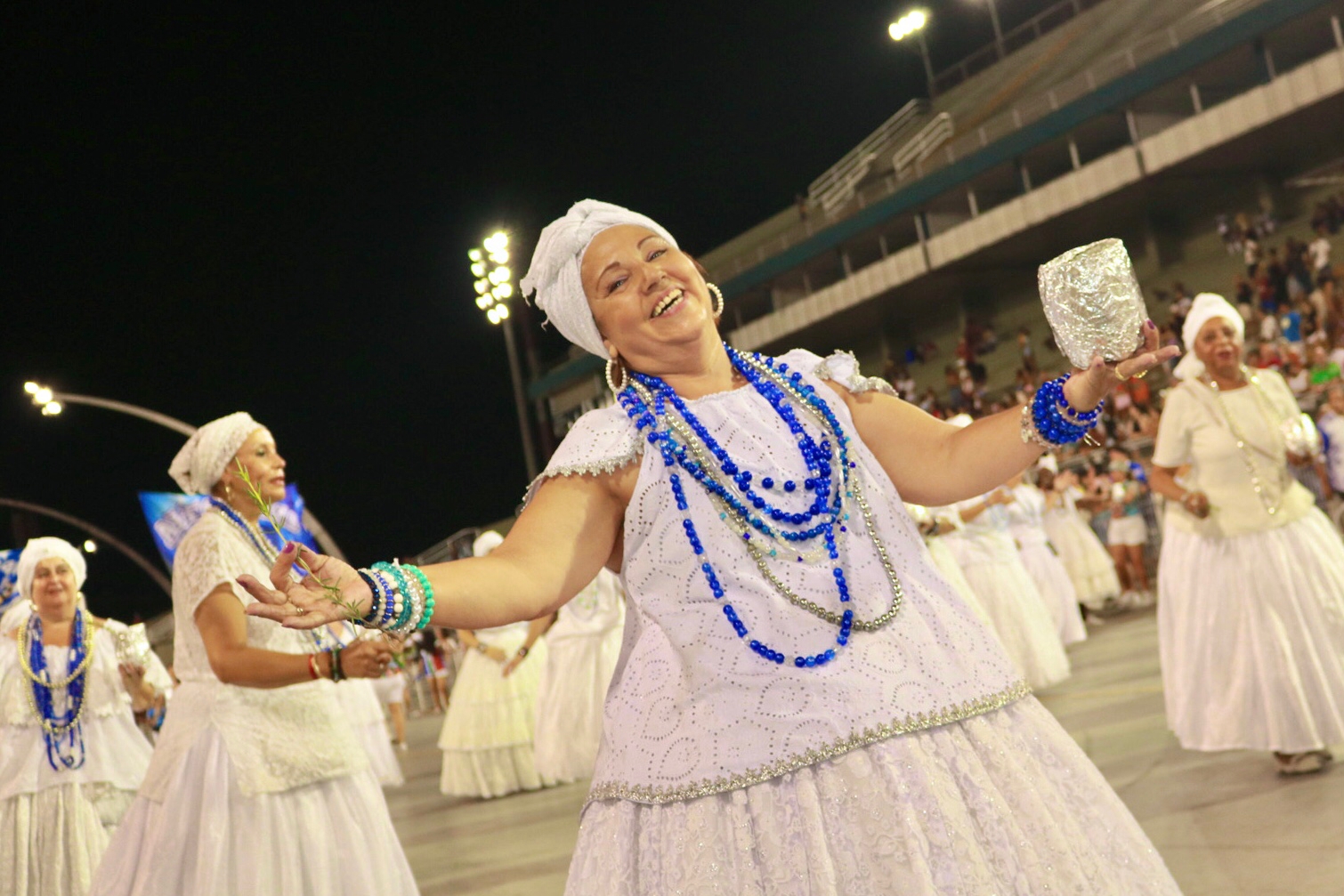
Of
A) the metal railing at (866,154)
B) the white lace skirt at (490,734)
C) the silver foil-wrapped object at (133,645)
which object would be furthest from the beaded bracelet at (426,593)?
the metal railing at (866,154)

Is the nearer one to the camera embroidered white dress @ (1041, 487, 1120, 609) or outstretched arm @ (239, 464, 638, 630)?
outstretched arm @ (239, 464, 638, 630)

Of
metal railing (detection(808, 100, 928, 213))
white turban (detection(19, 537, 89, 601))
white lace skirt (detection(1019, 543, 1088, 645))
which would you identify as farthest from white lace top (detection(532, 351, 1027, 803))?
metal railing (detection(808, 100, 928, 213))

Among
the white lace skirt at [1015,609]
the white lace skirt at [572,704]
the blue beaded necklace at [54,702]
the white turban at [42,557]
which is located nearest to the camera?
the blue beaded necklace at [54,702]

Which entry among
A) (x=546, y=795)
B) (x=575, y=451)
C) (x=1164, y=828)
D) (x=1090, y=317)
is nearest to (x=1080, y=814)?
(x=1090, y=317)

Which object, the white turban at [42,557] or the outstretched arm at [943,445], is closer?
the outstretched arm at [943,445]

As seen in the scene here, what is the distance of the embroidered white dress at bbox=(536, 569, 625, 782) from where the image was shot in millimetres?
10297

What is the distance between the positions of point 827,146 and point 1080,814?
37.7 meters

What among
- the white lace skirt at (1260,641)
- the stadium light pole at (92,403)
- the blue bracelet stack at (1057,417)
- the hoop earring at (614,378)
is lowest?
the white lace skirt at (1260,641)

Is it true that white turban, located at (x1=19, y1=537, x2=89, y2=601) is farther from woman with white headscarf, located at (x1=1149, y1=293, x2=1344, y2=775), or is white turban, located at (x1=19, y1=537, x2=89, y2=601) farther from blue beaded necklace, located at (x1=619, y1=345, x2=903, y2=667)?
woman with white headscarf, located at (x1=1149, y1=293, x2=1344, y2=775)

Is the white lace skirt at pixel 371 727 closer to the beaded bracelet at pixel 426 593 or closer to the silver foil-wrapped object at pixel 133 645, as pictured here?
the silver foil-wrapped object at pixel 133 645

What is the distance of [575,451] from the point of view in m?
2.56

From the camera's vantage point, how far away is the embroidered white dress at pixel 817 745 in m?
2.15

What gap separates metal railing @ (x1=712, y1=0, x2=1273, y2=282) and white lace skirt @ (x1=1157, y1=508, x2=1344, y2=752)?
69.3 ft

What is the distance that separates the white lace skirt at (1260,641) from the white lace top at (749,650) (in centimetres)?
399
